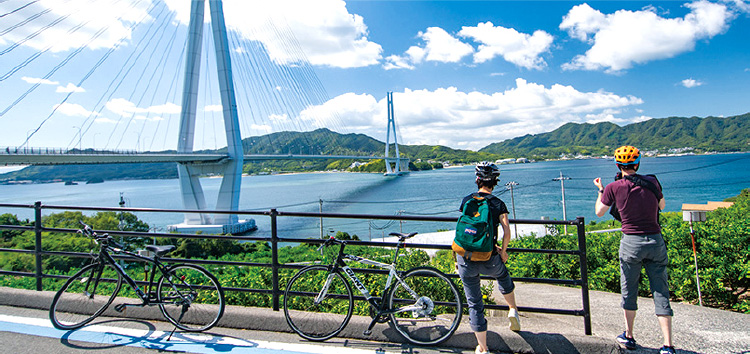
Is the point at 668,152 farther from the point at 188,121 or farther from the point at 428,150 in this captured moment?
the point at 188,121

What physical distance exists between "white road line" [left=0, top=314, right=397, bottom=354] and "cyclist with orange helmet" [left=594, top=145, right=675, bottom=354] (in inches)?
70.2

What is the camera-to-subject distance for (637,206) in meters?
2.79

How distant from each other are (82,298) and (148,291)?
78cm

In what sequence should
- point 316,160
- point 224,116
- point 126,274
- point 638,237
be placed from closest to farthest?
point 638,237 → point 126,274 → point 224,116 → point 316,160

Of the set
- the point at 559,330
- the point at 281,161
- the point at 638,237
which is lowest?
the point at 559,330

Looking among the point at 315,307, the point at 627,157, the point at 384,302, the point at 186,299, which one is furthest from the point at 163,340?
the point at 627,157

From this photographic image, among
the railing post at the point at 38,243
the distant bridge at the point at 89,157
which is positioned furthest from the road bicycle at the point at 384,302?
the distant bridge at the point at 89,157

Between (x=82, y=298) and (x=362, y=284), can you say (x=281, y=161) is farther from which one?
(x=362, y=284)

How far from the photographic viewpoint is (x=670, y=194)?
6159 cm

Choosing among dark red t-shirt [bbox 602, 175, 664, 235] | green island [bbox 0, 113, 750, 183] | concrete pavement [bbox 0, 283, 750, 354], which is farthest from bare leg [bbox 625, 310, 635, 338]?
green island [bbox 0, 113, 750, 183]

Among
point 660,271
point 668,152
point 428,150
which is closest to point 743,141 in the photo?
point 668,152

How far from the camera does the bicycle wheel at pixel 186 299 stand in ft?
11.1

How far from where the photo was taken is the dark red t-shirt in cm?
277

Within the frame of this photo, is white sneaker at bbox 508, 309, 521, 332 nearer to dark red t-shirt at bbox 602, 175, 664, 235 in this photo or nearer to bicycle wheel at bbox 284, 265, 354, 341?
dark red t-shirt at bbox 602, 175, 664, 235
